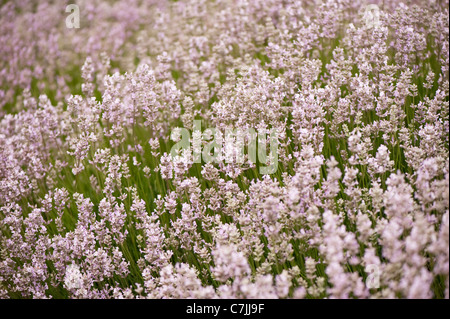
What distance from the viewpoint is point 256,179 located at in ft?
11.2

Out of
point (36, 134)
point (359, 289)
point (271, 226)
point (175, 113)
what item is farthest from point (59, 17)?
point (359, 289)

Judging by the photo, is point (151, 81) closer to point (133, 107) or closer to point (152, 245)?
point (133, 107)

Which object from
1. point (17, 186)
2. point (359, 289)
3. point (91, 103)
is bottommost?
point (17, 186)

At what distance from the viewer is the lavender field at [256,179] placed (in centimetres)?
234

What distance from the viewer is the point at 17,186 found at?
12.1 feet

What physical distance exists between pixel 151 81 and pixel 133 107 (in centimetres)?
30

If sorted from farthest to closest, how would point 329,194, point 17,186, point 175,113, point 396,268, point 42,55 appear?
1. point 42,55
2. point 175,113
3. point 17,186
4. point 329,194
5. point 396,268

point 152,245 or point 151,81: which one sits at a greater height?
point 151,81

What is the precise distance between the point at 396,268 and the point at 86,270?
2.09 metres

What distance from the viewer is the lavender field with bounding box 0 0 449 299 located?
234 cm

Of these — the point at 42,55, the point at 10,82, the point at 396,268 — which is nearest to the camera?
the point at 396,268

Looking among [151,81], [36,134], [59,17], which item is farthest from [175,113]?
[59,17]

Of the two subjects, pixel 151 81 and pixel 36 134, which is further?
pixel 36 134

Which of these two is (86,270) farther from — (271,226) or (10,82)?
(10,82)
